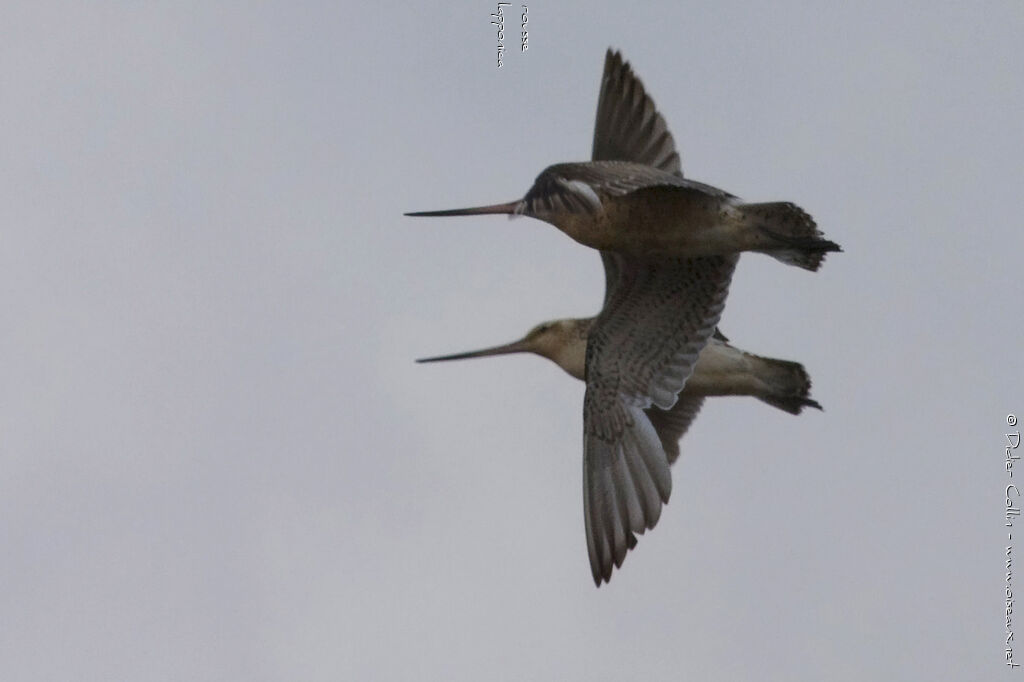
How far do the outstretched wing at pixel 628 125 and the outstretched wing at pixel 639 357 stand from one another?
1.06 metres

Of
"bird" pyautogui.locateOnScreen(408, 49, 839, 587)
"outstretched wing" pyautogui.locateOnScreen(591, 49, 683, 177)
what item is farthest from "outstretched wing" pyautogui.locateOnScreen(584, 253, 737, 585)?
"outstretched wing" pyautogui.locateOnScreen(591, 49, 683, 177)

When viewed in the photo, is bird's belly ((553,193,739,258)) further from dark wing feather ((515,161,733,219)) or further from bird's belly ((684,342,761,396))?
bird's belly ((684,342,761,396))

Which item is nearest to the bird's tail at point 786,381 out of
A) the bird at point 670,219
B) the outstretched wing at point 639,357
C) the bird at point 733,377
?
the bird at point 733,377

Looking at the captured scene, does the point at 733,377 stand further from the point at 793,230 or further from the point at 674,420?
the point at 793,230

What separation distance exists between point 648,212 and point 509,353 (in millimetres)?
2795

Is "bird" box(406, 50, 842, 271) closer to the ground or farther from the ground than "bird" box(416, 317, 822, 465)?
farther from the ground

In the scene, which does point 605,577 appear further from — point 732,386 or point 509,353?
point 509,353

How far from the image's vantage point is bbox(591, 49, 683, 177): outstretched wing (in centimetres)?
1355

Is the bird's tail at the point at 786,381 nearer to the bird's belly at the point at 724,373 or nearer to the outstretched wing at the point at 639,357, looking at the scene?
the bird's belly at the point at 724,373

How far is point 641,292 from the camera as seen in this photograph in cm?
1263

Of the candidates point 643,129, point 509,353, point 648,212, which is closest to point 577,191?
point 648,212

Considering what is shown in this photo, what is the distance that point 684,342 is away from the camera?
12.6m

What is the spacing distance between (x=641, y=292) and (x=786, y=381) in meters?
1.28

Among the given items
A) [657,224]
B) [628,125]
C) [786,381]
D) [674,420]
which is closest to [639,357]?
[657,224]
